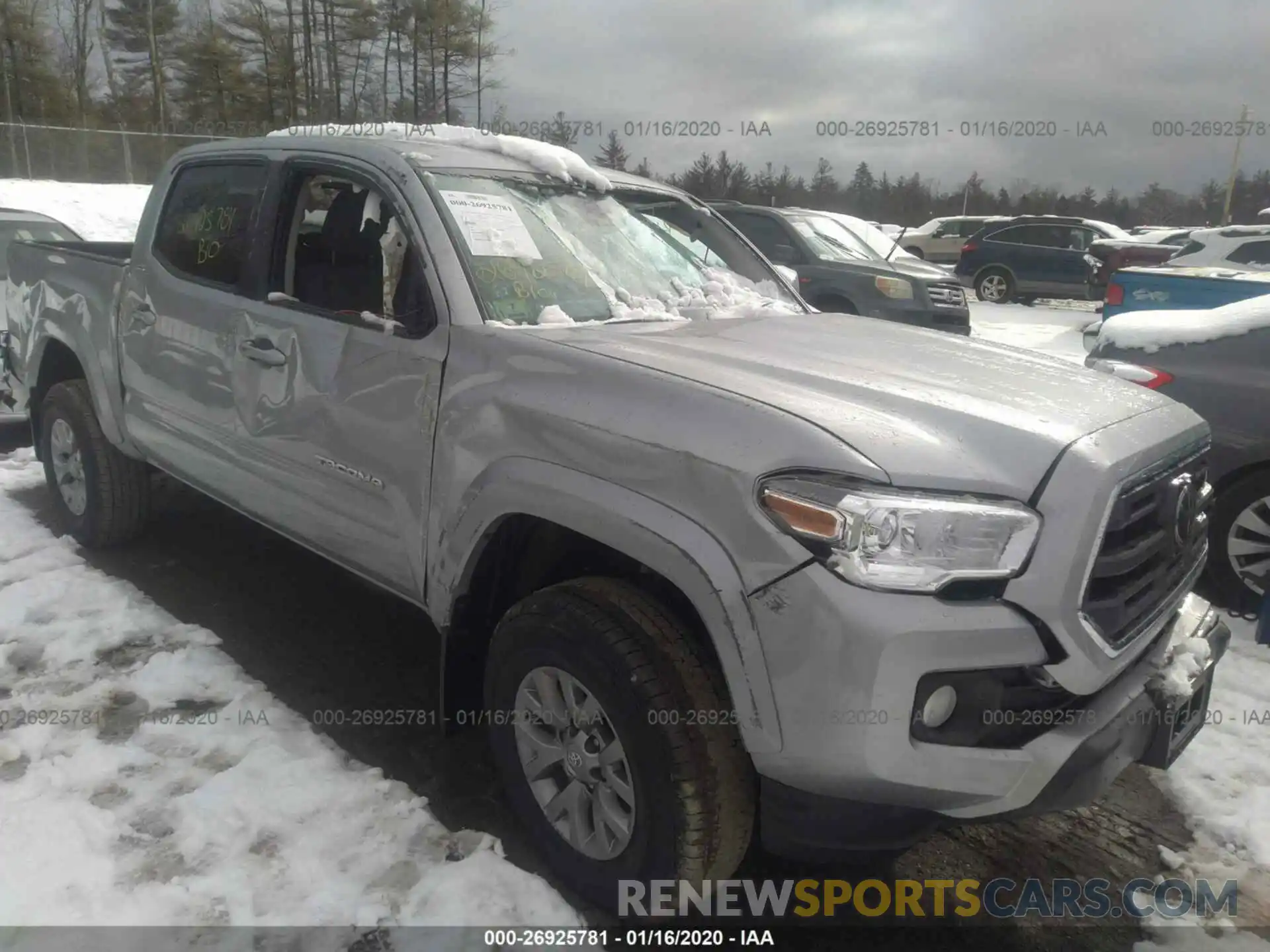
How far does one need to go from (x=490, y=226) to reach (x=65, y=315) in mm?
2823

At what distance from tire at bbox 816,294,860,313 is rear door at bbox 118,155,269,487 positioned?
671 cm

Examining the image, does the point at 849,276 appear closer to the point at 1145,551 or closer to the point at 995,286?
the point at 1145,551

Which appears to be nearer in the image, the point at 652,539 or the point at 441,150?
the point at 652,539

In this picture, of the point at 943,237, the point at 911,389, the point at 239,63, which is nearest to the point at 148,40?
the point at 239,63

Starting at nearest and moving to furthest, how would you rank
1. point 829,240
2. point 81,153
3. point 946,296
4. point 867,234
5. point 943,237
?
1. point 946,296
2. point 829,240
3. point 867,234
4. point 81,153
5. point 943,237

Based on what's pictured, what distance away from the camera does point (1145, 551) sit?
2.16 meters

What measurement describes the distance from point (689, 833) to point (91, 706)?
7.64 feet

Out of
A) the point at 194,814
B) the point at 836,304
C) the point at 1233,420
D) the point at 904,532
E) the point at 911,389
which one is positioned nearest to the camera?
the point at 904,532

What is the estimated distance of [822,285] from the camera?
9.42 m

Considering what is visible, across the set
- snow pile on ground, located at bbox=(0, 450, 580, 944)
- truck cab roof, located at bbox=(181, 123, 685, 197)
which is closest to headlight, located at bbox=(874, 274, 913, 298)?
truck cab roof, located at bbox=(181, 123, 685, 197)

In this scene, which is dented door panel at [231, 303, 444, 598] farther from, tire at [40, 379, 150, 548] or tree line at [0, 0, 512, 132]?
tree line at [0, 0, 512, 132]

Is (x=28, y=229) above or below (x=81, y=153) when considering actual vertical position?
below

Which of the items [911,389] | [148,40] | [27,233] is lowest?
[911,389]

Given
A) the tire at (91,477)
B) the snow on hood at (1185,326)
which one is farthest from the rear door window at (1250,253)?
the tire at (91,477)
